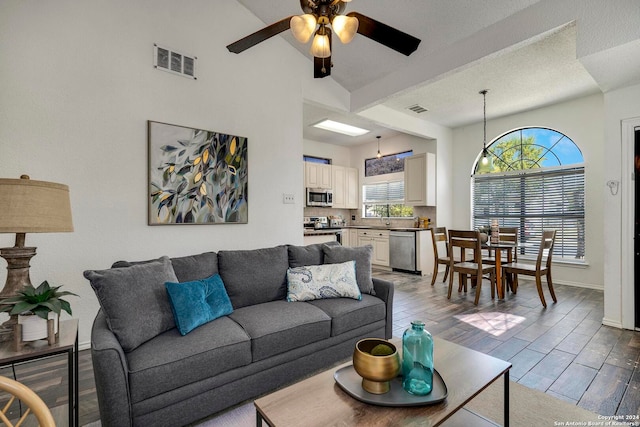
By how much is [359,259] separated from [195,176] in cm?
184

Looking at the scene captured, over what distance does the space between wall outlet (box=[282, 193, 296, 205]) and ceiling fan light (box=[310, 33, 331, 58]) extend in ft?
6.76

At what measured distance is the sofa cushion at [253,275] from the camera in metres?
2.43

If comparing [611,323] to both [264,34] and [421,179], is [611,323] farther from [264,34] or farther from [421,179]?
[264,34]

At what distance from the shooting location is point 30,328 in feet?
4.65

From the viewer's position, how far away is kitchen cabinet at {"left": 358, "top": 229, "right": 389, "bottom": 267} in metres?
6.28

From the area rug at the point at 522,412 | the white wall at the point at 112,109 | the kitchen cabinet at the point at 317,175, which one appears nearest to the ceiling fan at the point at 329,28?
the white wall at the point at 112,109

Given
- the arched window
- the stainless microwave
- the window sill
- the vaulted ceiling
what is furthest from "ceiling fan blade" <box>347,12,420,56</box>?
the window sill

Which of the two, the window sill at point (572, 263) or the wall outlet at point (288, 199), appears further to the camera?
the window sill at point (572, 263)

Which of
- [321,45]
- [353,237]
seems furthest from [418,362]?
[353,237]

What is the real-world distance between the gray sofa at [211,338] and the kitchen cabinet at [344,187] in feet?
15.0

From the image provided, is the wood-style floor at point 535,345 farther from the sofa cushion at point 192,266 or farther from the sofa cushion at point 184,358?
the sofa cushion at point 192,266

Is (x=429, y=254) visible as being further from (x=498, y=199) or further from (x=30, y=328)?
(x=30, y=328)

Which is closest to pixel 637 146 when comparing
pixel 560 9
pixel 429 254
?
pixel 560 9

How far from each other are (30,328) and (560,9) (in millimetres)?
4185
